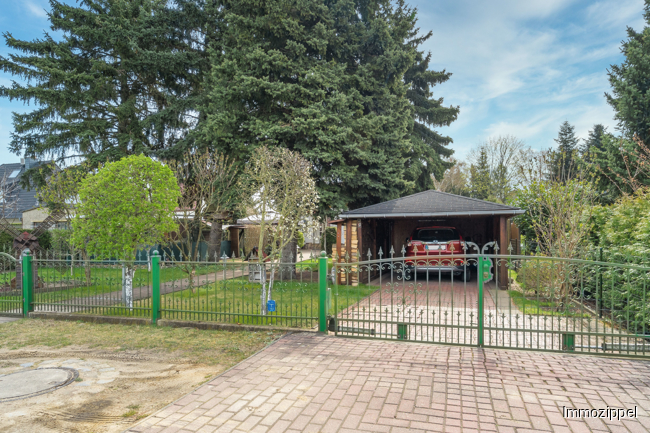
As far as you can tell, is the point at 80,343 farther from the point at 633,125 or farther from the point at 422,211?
the point at 633,125

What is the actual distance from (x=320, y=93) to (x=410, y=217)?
5.51 meters

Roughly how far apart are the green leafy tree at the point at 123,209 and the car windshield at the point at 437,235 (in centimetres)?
806

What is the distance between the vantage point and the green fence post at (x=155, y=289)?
757cm

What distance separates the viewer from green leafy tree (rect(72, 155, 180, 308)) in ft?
28.5

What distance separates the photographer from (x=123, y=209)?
341 inches

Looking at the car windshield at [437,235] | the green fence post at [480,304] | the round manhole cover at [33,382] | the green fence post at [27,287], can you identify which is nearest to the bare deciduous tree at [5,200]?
the green fence post at [27,287]

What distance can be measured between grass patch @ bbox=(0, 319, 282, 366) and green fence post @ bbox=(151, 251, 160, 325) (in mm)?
257

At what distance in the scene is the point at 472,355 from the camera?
218 inches

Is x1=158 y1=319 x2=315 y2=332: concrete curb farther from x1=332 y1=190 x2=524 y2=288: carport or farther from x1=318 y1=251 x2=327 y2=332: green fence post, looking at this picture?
x1=332 y1=190 x2=524 y2=288: carport

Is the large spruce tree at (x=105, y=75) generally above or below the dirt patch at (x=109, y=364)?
above

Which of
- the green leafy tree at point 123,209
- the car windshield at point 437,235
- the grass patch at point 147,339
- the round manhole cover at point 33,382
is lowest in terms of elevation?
the grass patch at point 147,339

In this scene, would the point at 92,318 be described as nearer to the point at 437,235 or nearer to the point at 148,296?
the point at 148,296

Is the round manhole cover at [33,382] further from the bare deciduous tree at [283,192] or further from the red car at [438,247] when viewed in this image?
the red car at [438,247]

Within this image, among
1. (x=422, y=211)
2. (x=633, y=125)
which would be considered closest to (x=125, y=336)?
(x=422, y=211)
